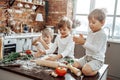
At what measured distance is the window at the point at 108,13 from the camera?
401cm

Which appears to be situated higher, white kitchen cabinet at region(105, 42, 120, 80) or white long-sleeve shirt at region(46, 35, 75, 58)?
white long-sleeve shirt at region(46, 35, 75, 58)

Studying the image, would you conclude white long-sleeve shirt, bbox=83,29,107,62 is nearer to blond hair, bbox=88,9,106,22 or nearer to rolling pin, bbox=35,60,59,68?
blond hair, bbox=88,9,106,22

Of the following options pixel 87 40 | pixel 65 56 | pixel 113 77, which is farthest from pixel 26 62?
pixel 113 77

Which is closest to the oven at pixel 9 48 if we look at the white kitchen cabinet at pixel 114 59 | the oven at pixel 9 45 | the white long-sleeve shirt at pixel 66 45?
the oven at pixel 9 45

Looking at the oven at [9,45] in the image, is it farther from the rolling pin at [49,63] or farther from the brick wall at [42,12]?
the rolling pin at [49,63]

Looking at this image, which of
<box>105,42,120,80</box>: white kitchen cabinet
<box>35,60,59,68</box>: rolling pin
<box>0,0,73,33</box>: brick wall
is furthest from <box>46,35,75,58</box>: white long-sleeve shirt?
<box>0,0,73,33</box>: brick wall

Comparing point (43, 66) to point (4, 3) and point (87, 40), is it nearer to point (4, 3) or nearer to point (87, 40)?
point (87, 40)

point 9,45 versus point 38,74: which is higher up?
point 38,74

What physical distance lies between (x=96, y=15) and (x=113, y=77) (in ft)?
7.95

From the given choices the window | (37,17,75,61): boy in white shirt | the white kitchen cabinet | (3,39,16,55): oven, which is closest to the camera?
(37,17,75,61): boy in white shirt

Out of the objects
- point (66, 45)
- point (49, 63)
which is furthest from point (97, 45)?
point (66, 45)

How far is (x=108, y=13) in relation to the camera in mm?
4047

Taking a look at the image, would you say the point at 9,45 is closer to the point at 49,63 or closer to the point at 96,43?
the point at 49,63

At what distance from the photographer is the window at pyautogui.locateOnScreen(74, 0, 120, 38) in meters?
4.01
